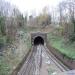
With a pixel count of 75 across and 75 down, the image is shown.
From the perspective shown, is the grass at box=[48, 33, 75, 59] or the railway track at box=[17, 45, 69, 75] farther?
the grass at box=[48, 33, 75, 59]

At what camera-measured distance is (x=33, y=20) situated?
8075 centimetres

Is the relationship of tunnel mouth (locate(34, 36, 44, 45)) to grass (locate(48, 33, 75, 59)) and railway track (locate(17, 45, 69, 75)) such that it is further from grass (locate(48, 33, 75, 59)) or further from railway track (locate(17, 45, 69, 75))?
railway track (locate(17, 45, 69, 75))

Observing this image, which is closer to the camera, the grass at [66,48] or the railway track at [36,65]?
the railway track at [36,65]

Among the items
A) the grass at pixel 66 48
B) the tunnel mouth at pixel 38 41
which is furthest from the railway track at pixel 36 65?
the tunnel mouth at pixel 38 41

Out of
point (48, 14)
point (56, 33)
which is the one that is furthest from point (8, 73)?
point (48, 14)

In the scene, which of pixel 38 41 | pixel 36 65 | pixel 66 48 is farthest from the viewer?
pixel 38 41

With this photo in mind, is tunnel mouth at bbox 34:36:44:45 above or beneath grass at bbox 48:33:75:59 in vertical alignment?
beneath

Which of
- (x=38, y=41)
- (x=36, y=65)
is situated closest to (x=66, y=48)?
(x=36, y=65)

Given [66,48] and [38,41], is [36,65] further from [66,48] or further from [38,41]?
[38,41]

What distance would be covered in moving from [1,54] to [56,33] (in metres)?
32.2

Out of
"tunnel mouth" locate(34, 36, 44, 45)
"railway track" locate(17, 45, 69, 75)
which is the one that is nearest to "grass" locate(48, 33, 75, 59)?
"railway track" locate(17, 45, 69, 75)

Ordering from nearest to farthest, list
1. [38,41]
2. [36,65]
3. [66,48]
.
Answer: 1. [36,65]
2. [66,48]
3. [38,41]

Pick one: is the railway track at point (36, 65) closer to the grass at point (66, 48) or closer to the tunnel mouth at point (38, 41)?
the grass at point (66, 48)

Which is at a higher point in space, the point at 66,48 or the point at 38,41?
the point at 66,48
